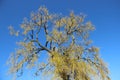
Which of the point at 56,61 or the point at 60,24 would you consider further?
the point at 60,24

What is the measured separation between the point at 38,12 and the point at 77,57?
13.6 ft

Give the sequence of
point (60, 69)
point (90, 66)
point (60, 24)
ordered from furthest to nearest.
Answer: point (60, 24) < point (90, 66) < point (60, 69)

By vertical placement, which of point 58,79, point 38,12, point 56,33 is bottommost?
point 58,79

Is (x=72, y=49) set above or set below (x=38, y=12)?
below

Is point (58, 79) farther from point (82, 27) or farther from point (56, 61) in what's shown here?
point (82, 27)

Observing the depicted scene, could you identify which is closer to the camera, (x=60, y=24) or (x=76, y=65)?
(x=76, y=65)

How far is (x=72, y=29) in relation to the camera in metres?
18.8

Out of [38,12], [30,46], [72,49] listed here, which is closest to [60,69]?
[72,49]

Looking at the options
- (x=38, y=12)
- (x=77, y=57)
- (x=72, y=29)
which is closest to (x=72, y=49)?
(x=77, y=57)

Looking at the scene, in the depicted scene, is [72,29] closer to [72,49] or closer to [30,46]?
[72,49]

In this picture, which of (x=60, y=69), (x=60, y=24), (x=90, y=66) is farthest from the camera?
(x=60, y=24)

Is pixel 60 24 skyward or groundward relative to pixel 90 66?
skyward

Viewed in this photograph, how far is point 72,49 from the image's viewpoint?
17625mm

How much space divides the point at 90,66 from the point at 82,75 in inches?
43.8
